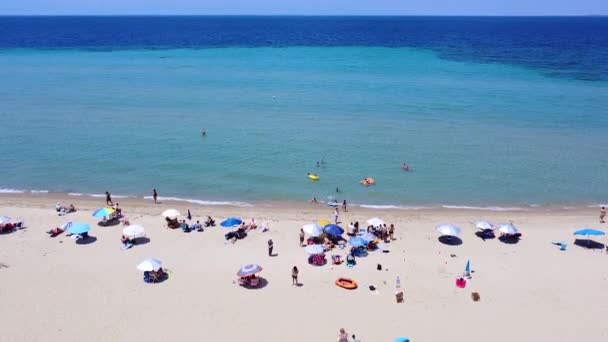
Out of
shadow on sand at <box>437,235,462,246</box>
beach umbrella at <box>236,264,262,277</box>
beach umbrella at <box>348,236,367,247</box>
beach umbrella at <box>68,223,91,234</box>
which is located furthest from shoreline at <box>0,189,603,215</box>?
beach umbrella at <box>236,264,262,277</box>

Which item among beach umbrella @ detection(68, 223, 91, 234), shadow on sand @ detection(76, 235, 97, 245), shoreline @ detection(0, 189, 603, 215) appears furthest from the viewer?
shoreline @ detection(0, 189, 603, 215)

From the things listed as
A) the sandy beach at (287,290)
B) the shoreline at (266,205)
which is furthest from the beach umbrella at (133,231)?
the shoreline at (266,205)

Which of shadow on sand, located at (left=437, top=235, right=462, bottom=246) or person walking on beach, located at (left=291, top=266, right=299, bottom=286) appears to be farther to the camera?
shadow on sand, located at (left=437, top=235, right=462, bottom=246)

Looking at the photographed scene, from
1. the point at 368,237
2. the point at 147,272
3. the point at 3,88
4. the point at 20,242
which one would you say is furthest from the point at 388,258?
the point at 3,88

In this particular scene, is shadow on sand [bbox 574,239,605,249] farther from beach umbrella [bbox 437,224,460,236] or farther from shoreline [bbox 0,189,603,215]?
beach umbrella [bbox 437,224,460,236]

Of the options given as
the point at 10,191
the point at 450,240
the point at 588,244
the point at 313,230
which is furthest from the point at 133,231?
the point at 588,244

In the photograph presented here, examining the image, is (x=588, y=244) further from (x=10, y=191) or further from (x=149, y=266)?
(x=10, y=191)
